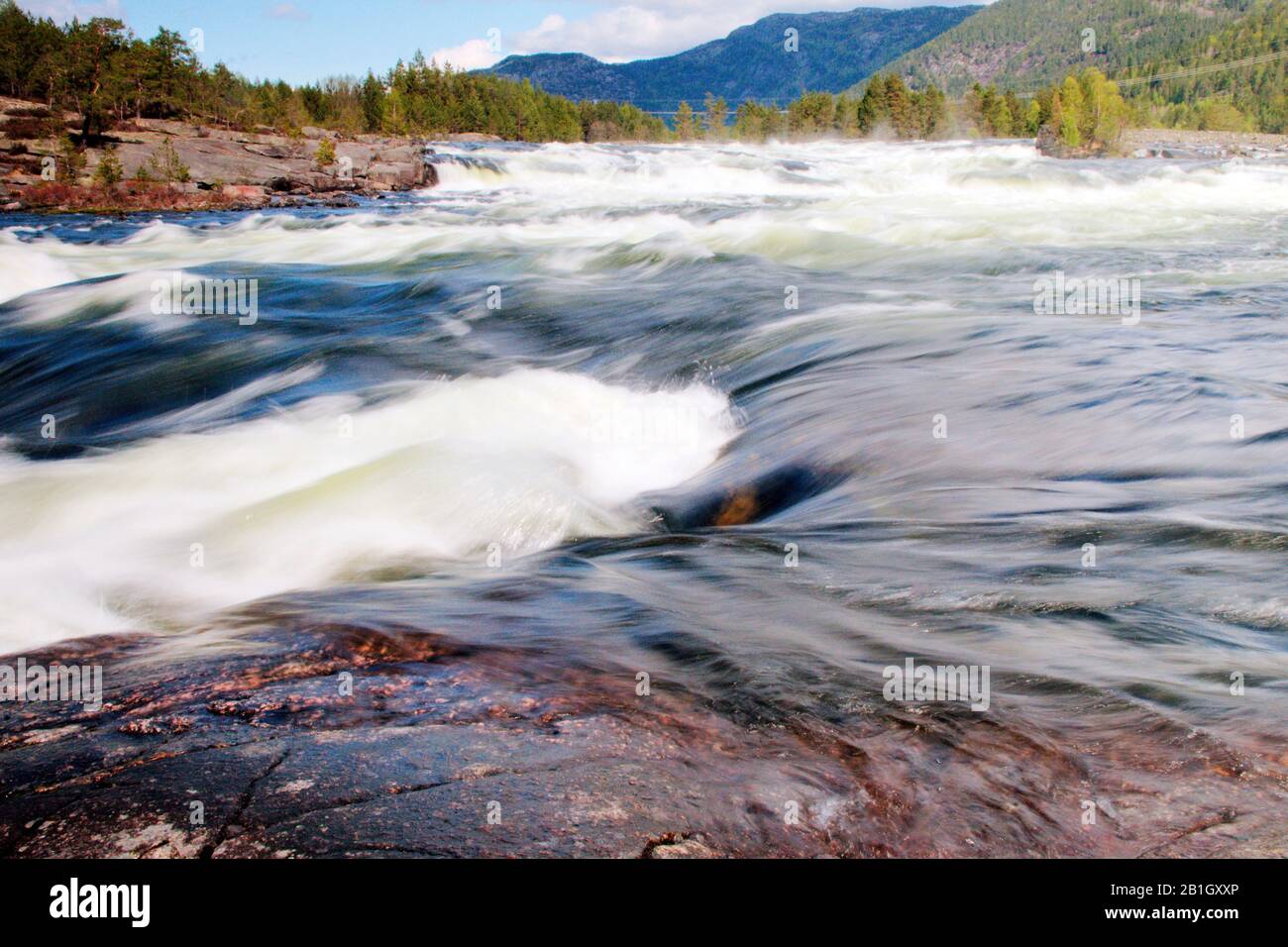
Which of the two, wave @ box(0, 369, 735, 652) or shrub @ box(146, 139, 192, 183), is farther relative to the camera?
shrub @ box(146, 139, 192, 183)

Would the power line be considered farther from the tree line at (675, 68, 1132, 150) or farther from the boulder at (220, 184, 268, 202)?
the boulder at (220, 184, 268, 202)

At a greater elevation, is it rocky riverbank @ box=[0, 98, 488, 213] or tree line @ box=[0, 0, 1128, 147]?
tree line @ box=[0, 0, 1128, 147]

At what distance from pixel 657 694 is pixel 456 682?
0.60 metres

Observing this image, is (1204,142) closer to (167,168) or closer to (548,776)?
(167,168)

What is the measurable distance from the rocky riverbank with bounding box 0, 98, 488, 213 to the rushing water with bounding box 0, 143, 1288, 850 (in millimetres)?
17075

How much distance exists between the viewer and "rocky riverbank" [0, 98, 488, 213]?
28.9 metres

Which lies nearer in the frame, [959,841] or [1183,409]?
[959,841]

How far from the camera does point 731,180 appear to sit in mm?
40500

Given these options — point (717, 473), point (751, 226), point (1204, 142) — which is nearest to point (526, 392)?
point (717, 473)

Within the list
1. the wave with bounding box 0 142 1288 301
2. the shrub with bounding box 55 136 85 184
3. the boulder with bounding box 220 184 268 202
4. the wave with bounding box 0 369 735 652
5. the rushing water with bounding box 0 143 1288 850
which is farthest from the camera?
the shrub with bounding box 55 136 85 184

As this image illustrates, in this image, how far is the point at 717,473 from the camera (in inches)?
238

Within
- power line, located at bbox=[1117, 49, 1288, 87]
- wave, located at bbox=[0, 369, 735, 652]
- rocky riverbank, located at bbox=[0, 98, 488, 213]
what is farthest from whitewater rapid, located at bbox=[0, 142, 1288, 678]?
power line, located at bbox=[1117, 49, 1288, 87]

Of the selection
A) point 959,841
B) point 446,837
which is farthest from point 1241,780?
point 446,837
